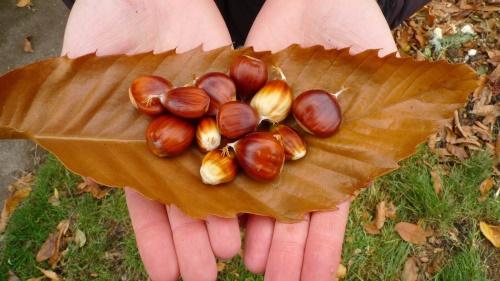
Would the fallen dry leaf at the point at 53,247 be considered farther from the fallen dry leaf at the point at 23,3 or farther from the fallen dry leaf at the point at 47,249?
the fallen dry leaf at the point at 23,3

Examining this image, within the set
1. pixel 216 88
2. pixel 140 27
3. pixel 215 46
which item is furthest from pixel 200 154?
pixel 140 27

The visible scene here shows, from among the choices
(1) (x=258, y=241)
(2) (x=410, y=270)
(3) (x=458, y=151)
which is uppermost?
(1) (x=258, y=241)

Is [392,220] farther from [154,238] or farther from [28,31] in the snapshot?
[28,31]

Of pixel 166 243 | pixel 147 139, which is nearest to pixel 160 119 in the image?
pixel 147 139

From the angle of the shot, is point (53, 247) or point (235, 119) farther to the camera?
point (53, 247)

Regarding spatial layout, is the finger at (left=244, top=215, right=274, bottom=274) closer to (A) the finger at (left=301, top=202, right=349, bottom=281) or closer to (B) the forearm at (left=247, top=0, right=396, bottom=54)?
(A) the finger at (left=301, top=202, right=349, bottom=281)

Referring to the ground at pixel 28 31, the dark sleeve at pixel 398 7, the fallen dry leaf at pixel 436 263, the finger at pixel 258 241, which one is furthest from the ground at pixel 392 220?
the finger at pixel 258 241

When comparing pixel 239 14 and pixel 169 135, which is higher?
pixel 169 135
